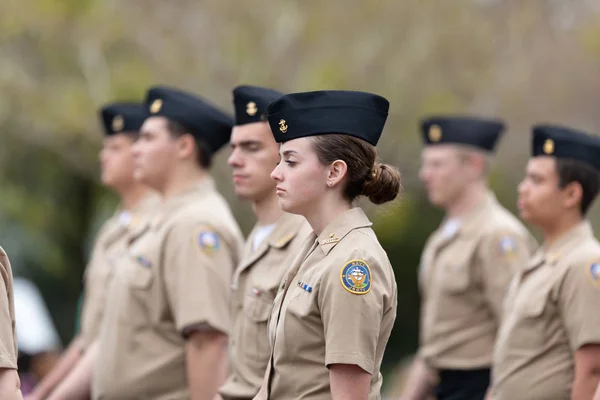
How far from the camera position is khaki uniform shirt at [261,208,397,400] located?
13.1ft

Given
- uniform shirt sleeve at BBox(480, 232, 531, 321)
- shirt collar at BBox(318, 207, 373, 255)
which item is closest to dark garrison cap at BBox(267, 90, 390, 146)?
shirt collar at BBox(318, 207, 373, 255)

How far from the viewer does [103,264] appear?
7.94 m

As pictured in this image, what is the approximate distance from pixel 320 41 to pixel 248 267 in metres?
9.09

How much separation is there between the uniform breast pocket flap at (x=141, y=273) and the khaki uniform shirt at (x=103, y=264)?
106 centimetres

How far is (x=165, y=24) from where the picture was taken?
14570 millimetres

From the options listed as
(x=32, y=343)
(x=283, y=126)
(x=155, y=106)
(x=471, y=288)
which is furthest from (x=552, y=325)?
(x=32, y=343)

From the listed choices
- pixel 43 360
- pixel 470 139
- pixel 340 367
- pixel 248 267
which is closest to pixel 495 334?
pixel 470 139

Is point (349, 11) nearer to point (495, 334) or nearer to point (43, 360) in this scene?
point (43, 360)

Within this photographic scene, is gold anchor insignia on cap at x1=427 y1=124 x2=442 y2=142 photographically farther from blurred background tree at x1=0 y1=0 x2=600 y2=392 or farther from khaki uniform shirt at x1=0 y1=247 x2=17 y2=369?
blurred background tree at x1=0 y1=0 x2=600 y2=392

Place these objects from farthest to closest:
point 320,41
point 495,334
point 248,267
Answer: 1. point 320,41
2. point 495,334
3. point 248,267

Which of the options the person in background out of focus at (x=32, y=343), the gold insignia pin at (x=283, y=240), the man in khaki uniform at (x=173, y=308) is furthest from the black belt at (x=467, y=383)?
the person in background out of focus at (x=32, y=343)

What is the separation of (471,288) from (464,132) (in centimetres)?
137

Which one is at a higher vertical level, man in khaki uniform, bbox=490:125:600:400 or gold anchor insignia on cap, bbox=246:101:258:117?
gold anchor insignia on cap, bbox=246:101:258:117

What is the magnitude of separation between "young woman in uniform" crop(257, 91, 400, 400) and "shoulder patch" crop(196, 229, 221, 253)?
57.9 inches
